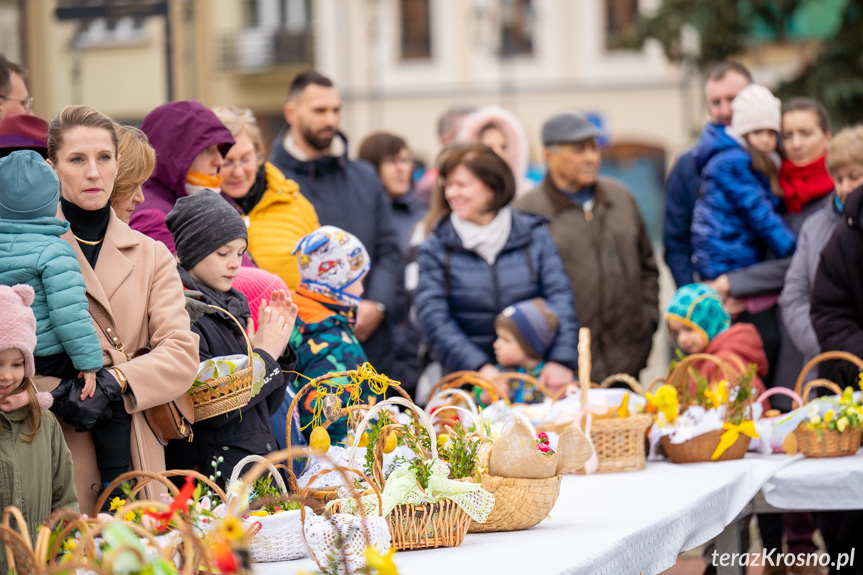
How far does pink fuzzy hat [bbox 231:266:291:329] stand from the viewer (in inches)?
153

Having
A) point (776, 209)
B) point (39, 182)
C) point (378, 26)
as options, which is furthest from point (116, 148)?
point (378, 26)

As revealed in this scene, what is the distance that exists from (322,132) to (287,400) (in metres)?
1.95

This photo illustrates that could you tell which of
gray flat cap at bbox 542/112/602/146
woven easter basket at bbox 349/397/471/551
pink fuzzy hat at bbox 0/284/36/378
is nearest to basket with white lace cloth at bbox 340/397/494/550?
woven easter basket at bbox 349/397/471/551

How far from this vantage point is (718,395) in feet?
14.9

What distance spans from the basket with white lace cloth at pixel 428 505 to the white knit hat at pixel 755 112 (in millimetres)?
3152

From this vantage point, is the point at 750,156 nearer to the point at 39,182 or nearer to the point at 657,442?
the point at 657,442

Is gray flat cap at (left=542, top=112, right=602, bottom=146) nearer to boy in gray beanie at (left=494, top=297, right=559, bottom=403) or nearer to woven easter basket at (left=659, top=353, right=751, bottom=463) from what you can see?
boy in gray beanie at (left=494, top=297, right=559, bottom=403)

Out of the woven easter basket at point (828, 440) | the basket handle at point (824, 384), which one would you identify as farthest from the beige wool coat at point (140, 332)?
the basket handle at point (824, 384)

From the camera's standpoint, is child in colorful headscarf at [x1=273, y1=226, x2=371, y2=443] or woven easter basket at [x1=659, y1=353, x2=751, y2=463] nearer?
child in colorful headscarf at [x1=273, y1=226, x2=371, y2=443]

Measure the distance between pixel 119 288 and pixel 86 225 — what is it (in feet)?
0.64

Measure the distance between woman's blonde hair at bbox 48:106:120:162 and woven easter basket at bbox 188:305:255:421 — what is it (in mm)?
685

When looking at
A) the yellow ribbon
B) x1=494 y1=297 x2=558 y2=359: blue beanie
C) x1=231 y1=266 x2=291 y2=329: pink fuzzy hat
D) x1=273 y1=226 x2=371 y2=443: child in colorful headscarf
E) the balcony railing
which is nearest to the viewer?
x1=231 y1=266 x2=291 y2=329: pink fuzzy hat

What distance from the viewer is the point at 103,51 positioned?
79.4 feet

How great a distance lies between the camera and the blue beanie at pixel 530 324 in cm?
521
